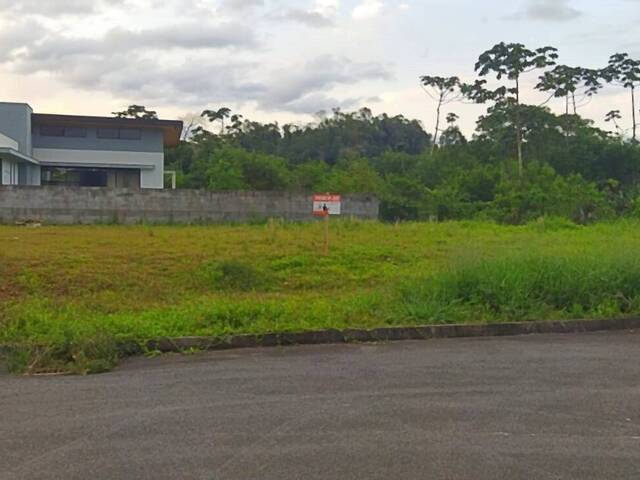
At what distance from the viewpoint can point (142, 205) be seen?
2945 cm

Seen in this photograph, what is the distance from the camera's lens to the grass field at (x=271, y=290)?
9719mm

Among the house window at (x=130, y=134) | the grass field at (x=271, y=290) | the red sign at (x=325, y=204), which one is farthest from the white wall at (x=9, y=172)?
the red sign at (x=325, y=204)

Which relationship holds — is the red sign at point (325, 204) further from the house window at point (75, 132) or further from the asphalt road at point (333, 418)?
the house window at point (75, 132)

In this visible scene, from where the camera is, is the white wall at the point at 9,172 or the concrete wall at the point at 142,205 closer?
the concrete wall at the point at 142,205

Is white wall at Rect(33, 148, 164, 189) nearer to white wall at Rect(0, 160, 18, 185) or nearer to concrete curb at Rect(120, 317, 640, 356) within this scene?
white wall at Rect(0, 160, 18, 185)

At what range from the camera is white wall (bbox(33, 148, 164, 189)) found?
43.4 m

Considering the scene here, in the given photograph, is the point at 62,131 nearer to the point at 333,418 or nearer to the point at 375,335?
the point at 375,335

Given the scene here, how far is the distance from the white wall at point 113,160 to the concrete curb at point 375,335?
36148 millimetres

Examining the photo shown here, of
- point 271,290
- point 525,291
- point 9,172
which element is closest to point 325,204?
point 271,290

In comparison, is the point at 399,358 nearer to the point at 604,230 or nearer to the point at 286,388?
the point at 286,388

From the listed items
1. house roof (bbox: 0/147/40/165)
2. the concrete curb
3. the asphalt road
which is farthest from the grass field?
house roof (bbox: 0/147/40/165)

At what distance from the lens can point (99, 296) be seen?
39.1 feet

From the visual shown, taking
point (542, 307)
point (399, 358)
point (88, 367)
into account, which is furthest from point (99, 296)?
point (542, 307)

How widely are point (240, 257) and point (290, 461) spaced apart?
36.9 ft
